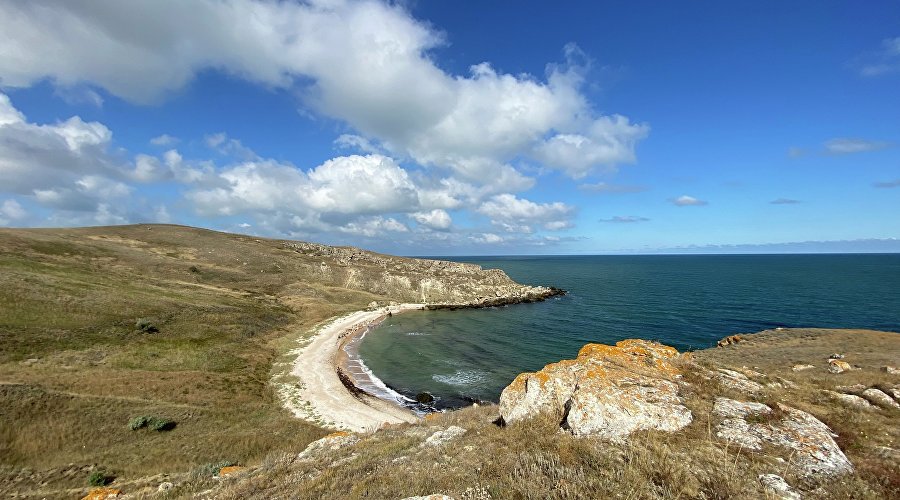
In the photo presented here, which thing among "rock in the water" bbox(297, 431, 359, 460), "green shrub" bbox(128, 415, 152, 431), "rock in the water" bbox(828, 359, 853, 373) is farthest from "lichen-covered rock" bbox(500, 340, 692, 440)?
"rock in the water" bbox(828, 359, 853, 373)

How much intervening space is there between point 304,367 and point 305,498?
37283mm

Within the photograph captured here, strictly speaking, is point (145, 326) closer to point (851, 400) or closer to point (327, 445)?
point (327, 445)

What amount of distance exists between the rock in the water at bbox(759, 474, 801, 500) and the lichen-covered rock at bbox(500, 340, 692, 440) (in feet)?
6.73

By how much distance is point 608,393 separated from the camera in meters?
9.81

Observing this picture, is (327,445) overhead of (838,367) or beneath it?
overhead

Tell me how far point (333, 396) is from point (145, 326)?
27.0 meters

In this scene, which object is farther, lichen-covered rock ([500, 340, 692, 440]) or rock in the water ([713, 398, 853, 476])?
lichen-covered rock ([500, 340, 692, 440])

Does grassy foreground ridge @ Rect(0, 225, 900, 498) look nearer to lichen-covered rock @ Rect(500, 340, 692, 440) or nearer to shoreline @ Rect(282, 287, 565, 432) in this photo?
lichen-covered rock @ Rect(500, 340, 692, 440)

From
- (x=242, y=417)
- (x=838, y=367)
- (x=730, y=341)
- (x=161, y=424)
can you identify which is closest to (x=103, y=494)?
(x=161, y=424)

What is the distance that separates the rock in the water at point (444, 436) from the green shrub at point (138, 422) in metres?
23.2

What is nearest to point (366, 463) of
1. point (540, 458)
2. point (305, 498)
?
point (305, 498)

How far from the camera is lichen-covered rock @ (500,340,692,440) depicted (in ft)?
29.8

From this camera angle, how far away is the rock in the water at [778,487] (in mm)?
6055

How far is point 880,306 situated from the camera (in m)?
79.4
